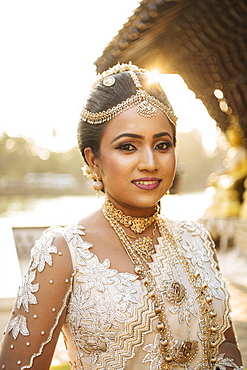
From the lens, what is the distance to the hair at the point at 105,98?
5.43ft

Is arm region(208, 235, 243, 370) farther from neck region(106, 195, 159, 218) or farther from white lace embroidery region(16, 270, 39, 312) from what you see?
white lace embroidery region(16, 270, 39, 312)

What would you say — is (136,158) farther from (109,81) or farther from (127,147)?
(109,81)

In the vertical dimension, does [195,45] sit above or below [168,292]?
above

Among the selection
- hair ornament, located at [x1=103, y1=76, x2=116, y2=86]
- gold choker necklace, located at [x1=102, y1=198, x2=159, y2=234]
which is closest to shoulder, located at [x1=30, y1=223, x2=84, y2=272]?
gold choker necklace, located at [x1=102, y1=198, x2=159, y2=234]

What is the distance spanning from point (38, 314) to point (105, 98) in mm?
913

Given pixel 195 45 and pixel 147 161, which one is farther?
pixel 195 45

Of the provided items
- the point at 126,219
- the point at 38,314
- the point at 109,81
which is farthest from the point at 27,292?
the point at 109,81

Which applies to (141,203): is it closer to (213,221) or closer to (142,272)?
(142,272)

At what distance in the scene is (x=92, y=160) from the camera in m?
1.73

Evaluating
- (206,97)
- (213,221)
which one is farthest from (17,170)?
(206,97)

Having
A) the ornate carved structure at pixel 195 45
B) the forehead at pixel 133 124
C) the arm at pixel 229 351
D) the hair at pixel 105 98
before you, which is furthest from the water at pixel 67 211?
the forehead at pixel 133 124

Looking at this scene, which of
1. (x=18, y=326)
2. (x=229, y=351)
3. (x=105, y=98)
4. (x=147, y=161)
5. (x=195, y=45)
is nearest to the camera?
(x=18, y=326)

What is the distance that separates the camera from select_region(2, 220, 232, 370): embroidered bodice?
4.80ft

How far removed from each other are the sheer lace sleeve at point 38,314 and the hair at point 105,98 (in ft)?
1.62
